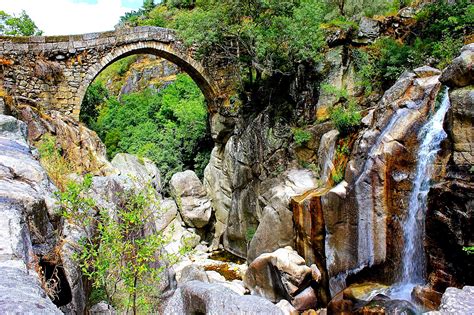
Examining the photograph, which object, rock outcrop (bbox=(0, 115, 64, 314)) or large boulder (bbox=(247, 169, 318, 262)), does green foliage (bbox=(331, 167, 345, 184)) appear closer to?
large boulder (bbox=(247, 169, 318, 262))

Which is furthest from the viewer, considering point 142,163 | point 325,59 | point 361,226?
point 142,163

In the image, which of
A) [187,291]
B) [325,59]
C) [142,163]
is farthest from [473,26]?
[142,163]

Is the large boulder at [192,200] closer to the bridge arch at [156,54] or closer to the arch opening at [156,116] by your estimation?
the arch opening at [156,116]

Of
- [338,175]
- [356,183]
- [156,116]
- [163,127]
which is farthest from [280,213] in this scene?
[156,116]

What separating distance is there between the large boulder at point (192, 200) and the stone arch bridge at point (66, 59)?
15.6ft

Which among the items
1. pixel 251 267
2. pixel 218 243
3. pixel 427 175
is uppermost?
pixel 427 175

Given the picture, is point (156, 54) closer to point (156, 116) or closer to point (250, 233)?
point (156, 116)

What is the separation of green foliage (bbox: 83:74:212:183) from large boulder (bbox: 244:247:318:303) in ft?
30.1

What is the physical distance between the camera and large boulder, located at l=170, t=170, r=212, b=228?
1531cm

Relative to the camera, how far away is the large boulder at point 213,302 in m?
3.83

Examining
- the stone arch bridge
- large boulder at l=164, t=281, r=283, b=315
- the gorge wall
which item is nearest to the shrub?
the gorge wall

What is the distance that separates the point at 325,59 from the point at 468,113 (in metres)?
6.72

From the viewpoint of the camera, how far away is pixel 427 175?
7906 mm

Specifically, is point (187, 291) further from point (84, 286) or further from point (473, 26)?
point (473, 26)
